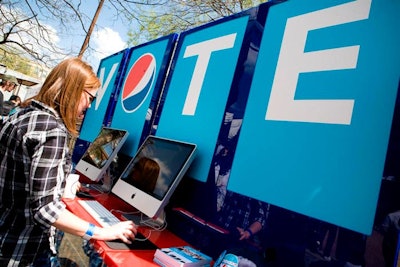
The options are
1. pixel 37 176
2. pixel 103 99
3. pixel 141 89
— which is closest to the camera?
pixel 37 176

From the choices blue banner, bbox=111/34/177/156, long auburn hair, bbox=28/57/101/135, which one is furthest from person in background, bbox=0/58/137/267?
blue banner, bbox=111/34/177/156

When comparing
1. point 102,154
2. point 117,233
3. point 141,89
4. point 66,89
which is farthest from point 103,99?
point 117,233

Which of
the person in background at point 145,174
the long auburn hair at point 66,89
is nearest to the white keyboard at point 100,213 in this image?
the person in background at point 145,174

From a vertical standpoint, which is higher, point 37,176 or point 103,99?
point 103,99

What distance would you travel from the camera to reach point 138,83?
10.9 feet

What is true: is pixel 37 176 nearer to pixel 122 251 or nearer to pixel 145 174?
A: pixel 122 251

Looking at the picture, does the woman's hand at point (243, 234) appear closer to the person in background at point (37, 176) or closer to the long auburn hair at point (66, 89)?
the person in background at point (37, 176)

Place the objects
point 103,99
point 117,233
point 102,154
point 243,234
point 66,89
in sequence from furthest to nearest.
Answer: point 103,99 → point 102,154 → point 243,234 → point 117,233 → point 66,89

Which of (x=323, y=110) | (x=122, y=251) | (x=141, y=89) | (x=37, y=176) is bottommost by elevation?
(x=122, y=251)

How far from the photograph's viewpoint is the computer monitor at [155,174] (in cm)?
173

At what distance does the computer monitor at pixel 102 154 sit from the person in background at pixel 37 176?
46.9 inches

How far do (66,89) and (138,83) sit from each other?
1.99m

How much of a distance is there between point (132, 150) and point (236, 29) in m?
1.64

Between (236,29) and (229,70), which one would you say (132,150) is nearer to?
(229,70)
